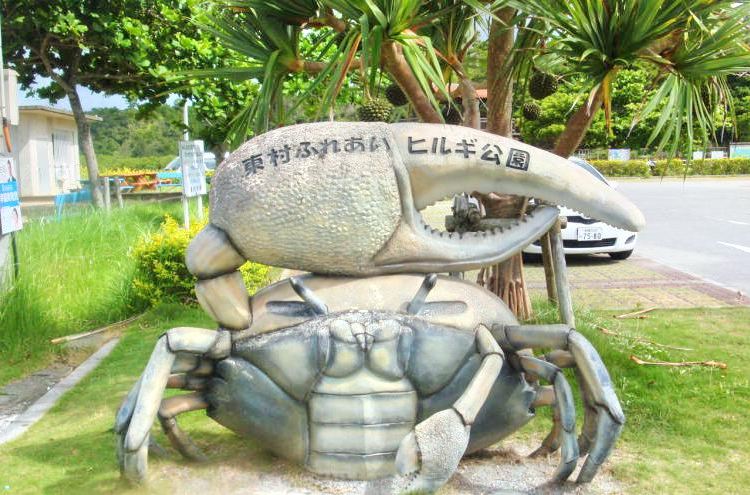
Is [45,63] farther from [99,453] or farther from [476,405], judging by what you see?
[476,405]

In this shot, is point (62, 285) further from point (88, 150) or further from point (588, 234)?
point (588, 234)

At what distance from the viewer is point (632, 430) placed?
4.07 m

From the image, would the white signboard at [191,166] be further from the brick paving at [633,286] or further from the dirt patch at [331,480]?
the dirt patch at [331,480]

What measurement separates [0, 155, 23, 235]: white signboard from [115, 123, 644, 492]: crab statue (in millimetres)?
3563

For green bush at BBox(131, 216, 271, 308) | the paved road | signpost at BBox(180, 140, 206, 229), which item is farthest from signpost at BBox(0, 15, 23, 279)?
the paved road

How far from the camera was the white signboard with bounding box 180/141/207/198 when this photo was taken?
962 cm

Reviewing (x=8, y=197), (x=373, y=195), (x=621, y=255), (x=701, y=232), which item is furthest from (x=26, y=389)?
(x=701, y=232)

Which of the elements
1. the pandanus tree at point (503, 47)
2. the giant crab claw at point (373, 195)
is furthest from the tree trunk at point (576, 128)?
the giant crab claw at point (373, 195)

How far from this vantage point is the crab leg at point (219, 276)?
3.02 metres

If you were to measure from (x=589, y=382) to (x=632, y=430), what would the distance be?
1423 mm

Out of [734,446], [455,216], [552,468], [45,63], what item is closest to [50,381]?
[455,216]

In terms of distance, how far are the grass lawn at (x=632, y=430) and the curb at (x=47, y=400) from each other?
0.26 ft

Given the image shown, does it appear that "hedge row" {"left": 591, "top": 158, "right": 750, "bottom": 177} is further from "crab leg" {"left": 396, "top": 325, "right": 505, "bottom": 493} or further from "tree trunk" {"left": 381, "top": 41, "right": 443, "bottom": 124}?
"crab leg" {"left": 396, "top": 325, "right": 505, "bottom": 493}

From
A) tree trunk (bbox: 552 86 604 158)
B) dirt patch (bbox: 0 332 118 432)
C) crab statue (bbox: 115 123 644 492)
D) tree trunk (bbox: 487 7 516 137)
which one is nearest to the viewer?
crab statue (bbox: 115 123 644 492)
